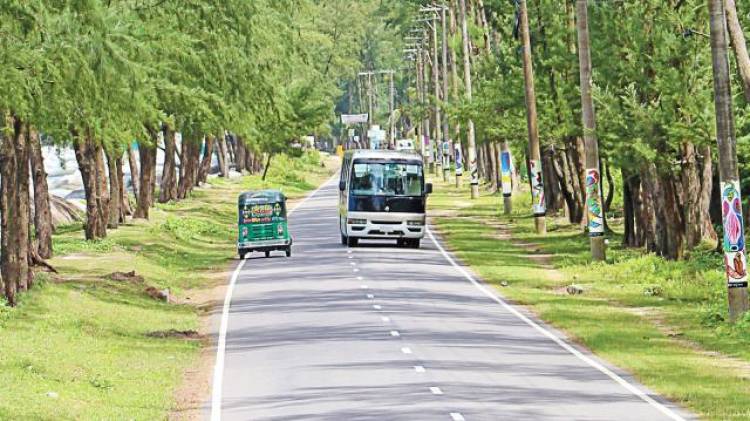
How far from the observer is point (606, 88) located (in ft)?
146

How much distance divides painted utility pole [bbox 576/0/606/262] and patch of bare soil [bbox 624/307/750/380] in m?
9.78

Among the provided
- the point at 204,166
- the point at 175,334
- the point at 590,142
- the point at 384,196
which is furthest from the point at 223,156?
the point at 175,334

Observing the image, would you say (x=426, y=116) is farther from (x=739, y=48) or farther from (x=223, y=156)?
(x=739, y=48)

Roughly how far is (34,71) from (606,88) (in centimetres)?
2175

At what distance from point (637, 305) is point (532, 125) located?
1978 centimetres

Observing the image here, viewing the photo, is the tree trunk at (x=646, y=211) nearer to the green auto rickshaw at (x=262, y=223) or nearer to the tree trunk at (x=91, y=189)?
the green auto rickshaw at (x=262, y=223)

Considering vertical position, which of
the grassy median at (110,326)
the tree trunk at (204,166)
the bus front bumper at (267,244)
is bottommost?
the grassy median at (110,326)

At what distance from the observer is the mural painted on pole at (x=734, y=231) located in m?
29.1

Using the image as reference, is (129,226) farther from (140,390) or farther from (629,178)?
(140,390)

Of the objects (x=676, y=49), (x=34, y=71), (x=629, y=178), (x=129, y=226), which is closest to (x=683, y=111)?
(x=676, y=49)

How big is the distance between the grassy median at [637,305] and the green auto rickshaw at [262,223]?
5409mm

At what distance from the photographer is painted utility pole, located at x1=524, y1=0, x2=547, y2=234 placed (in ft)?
178

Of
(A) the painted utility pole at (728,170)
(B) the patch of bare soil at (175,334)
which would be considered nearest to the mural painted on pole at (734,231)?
(A) the painted utility pole at (728,170)

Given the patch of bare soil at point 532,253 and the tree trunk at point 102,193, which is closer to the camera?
the patch of bare soil at point 532,253
